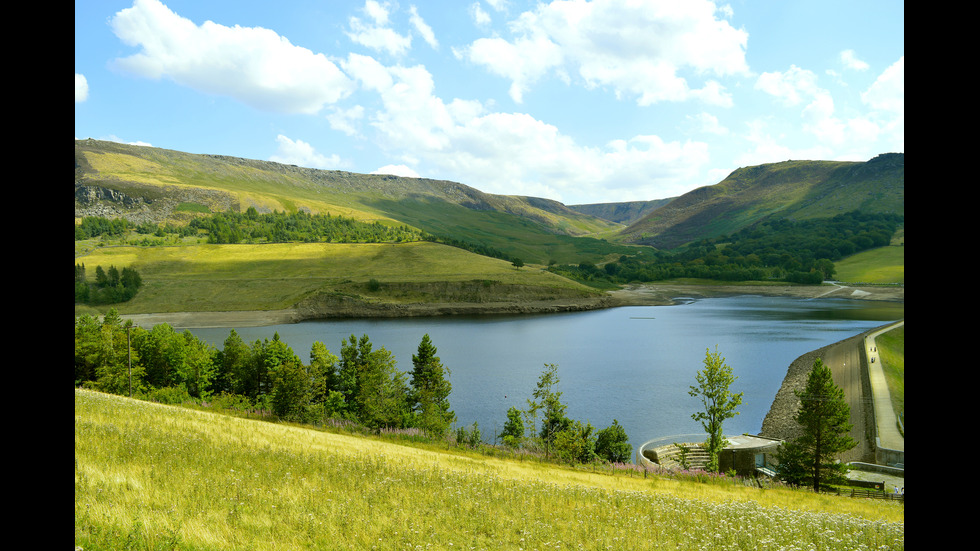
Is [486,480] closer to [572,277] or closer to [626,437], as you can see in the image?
[626,437]

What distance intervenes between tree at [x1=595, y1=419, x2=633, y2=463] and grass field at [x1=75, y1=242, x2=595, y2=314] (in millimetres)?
90214

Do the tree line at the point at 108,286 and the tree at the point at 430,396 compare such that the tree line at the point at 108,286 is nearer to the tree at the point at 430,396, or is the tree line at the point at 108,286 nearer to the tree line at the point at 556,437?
A: the tree at the point at 430,396

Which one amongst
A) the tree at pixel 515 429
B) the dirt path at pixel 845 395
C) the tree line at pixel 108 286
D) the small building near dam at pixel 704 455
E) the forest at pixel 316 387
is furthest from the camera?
the tree line at pixel 108 286

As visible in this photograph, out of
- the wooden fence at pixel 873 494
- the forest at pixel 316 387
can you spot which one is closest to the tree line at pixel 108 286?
the forest at pixel 316 387

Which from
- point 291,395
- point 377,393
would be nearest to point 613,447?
point 377,393

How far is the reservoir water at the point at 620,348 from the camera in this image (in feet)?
154

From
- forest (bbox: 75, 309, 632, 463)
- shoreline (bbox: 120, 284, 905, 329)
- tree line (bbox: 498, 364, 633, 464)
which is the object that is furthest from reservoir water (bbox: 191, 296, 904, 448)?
shoreline (bbox: 120, 284, 905, 329)

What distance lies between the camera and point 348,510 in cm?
1008

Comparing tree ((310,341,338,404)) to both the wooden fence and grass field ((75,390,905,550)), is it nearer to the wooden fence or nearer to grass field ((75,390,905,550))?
grass field ((75,390,905,550))

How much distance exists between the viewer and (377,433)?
34.8m

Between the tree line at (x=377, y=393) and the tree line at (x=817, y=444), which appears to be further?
the tree line at (x=377, y=393)

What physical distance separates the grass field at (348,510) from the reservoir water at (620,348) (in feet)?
86.3

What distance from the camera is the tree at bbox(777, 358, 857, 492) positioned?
31.0 meters
